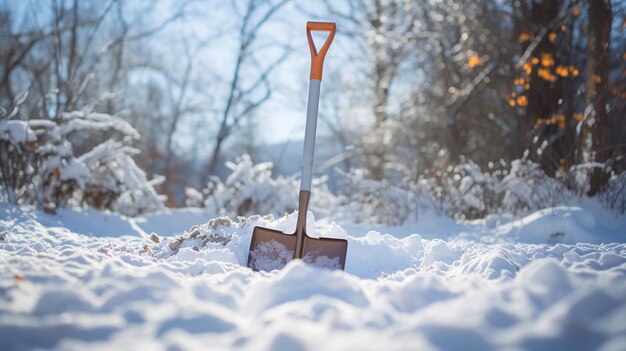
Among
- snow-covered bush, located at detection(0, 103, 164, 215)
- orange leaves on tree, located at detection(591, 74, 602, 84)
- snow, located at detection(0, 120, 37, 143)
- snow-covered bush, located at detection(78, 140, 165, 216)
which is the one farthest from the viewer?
snow-covered bush, located at detection(78, 140, 165, 216)

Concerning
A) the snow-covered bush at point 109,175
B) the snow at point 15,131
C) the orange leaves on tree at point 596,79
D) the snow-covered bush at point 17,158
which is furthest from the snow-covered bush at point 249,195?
the orange leaves on tree at point 596,79

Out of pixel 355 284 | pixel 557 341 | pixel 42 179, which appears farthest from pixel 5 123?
pixel 557 341

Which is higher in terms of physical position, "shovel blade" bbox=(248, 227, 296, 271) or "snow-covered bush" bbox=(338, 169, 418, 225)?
"shovel blade" bbox=(248, 227, 296, 271)

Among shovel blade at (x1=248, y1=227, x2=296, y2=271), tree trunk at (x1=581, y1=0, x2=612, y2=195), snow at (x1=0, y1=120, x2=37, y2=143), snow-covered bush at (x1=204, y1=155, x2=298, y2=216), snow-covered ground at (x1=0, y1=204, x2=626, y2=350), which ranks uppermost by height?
tree trunk at (x1=581, y1=0, x2=612, y2=195)

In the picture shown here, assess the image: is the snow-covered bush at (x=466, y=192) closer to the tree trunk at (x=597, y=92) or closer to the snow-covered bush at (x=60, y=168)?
the tree trunk at (x=597, y=92)

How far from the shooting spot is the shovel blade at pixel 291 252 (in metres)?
2.39

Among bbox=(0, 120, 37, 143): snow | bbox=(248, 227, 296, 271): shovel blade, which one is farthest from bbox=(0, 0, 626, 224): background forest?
bbox=(248, 227, 296, 271): shovel blade

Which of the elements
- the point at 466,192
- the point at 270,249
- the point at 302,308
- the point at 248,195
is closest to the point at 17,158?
the point at 248,195

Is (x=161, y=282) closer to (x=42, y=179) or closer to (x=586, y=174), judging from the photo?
(x=42, y=179)

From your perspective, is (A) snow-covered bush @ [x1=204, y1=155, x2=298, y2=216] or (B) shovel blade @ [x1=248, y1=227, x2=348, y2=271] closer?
(B) shovel blade @ [x1=248, y1=227, x2=348, y2=271]

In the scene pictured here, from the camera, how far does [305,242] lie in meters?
2.42

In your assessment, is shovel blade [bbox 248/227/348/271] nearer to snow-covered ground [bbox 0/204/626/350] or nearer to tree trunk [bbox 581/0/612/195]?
snow-covered ground [bbox 0/204/626/350]

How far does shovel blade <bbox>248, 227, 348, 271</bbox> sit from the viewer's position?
2391mm

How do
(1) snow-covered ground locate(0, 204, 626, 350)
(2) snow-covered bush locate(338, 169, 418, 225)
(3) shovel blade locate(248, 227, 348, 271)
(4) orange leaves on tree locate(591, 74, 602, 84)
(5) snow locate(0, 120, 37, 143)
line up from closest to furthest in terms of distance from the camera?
(1) snow-covered ground locate(0, 204, 626, 350), (3) shovel blade locate(248, 227, 348, 271), (5) snow locate(0, 120, 37, 143), (4) orange leaves on tree locate(591, 74, 602, 84), (2) snow-covered bush locate(338, 169, 418, 225)
